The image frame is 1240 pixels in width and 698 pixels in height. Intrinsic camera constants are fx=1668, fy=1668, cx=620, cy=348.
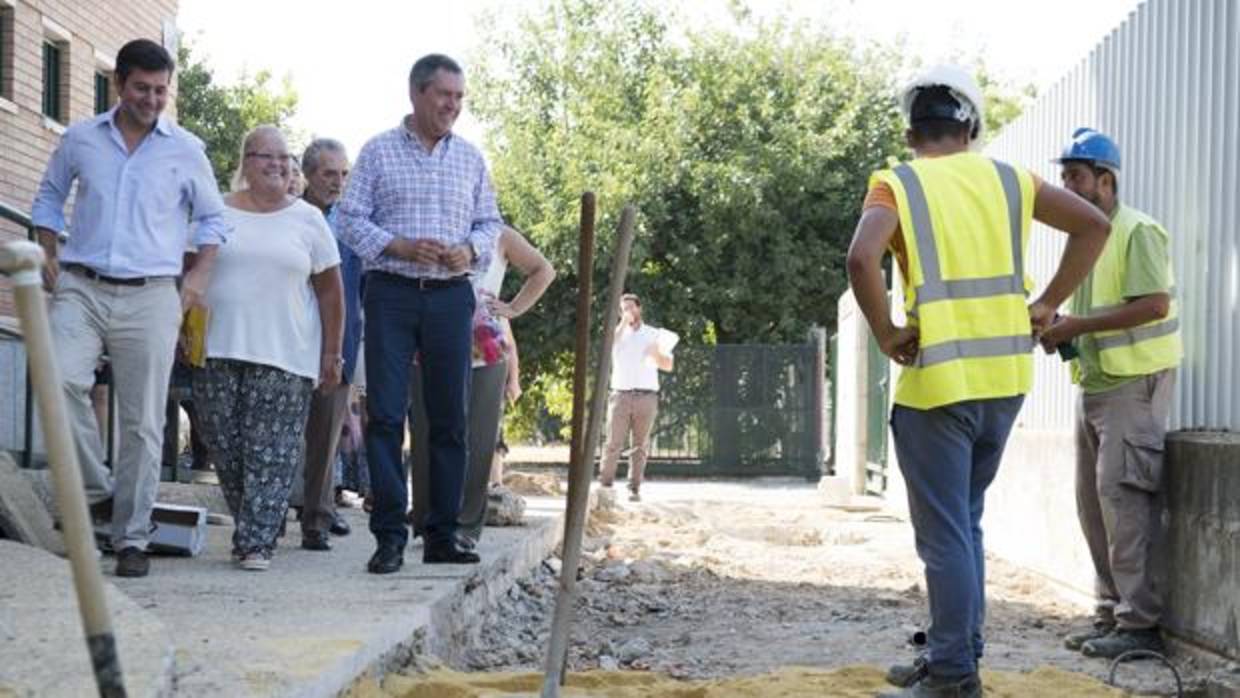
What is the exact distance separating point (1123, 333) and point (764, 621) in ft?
7.10

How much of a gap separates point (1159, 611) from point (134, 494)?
3996 millimetres

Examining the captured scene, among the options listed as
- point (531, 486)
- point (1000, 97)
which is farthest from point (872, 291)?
point (1000, 97)

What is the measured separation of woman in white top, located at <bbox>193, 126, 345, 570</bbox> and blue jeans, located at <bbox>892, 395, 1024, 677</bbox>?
2870mm

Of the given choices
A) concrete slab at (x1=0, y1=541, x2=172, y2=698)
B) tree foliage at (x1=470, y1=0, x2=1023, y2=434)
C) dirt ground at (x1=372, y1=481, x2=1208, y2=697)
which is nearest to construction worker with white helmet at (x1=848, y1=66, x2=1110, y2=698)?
dirt ground at (x1=372, y1=481, x2=1208, y2=697)

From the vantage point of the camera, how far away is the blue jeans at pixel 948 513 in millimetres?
4812

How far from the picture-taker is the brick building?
14.2 metres

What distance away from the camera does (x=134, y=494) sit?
6.18 m

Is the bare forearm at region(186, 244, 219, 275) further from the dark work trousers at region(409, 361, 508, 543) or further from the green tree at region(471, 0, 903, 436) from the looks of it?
the green tree at region(471, 0, 903, 436)

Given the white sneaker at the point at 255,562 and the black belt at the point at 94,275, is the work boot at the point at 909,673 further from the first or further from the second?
the black belt at the point at 94,275

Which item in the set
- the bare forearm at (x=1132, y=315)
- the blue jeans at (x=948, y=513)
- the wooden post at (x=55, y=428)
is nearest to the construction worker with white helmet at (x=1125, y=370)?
the bare forearm at (x=1132, y=315)

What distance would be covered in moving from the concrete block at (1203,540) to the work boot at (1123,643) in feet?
0.30

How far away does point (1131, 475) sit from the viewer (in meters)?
6.64

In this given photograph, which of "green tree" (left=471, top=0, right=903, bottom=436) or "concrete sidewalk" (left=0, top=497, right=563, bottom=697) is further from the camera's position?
"green tree" (left=471, top=0, right=903, bottom=436)

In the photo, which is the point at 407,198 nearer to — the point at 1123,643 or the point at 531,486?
the point at 1123,643
